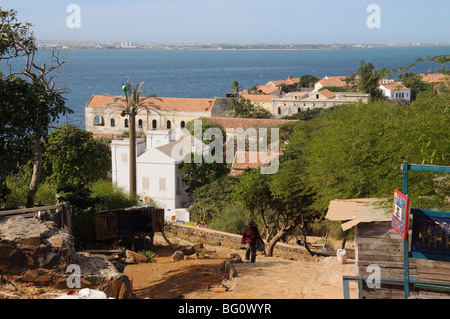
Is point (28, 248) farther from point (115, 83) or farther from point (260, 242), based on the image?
point (115, 83)

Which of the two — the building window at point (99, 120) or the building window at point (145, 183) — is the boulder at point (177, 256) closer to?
the building window at point (145, 183)

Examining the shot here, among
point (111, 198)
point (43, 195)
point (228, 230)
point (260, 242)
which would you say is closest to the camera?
point (260, 242)

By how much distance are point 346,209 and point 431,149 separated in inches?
96.0

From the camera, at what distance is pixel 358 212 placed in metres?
8.88

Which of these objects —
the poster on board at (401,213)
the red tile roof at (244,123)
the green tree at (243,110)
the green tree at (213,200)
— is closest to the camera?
the poster on board at (401,213)

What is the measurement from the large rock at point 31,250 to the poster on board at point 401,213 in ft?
17.5

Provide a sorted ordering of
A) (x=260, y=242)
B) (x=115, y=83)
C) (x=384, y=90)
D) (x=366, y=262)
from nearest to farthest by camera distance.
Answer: (x=366, y=262) < (x=260, y=242) < (x=384, y=90) < (x=115, y=83)

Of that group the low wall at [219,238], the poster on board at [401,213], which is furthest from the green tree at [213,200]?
the poster on board at [401,213]

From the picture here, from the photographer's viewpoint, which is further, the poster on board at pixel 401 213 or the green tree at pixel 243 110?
the green tree at pixel 243 110

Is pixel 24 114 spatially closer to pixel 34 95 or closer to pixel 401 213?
pixel 34 95

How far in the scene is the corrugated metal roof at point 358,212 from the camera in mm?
8328

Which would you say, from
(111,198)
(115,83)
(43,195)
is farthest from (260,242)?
(115,83)

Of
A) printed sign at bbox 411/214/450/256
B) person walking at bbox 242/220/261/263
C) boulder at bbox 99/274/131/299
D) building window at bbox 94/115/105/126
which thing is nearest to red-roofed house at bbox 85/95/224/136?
building window at bbox 94/115/105/126
